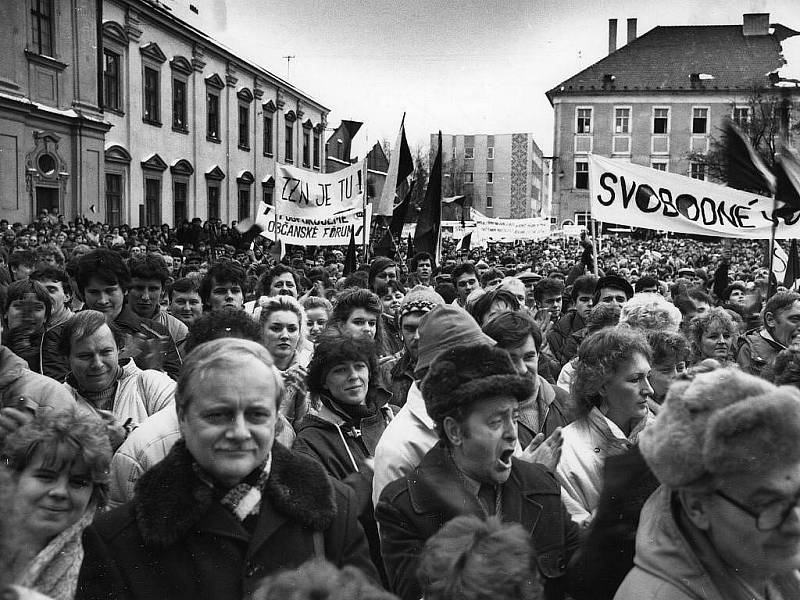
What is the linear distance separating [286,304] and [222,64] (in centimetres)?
3533

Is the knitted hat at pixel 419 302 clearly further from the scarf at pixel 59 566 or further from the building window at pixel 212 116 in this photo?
the building window at pixel 212 116

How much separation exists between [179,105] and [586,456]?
34.5 m

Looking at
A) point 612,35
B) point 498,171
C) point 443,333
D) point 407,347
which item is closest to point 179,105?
point 407,347

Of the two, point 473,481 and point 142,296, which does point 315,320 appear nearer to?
point 142,296

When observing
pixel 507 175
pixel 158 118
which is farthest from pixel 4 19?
pixel 507 175

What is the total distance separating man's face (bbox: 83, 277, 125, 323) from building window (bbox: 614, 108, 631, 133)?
213 ft

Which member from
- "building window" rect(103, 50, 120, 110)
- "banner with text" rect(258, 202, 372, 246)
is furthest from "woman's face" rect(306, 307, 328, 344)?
"building window" rect(103, 50, 120, 110)

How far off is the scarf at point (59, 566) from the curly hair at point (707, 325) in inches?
188

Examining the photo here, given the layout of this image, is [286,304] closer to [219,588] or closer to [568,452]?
[568,452]

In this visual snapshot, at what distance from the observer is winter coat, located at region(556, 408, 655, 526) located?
10.5ft

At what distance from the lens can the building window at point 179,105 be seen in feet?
114

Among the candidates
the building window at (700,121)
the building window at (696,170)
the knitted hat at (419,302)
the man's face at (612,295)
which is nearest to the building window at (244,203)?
the man's face at (612,295)

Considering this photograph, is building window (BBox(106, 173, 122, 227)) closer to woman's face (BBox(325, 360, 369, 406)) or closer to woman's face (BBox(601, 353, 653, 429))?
woman's face (BBox(325, 360, 369, 406))

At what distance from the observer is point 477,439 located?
2.78 m
